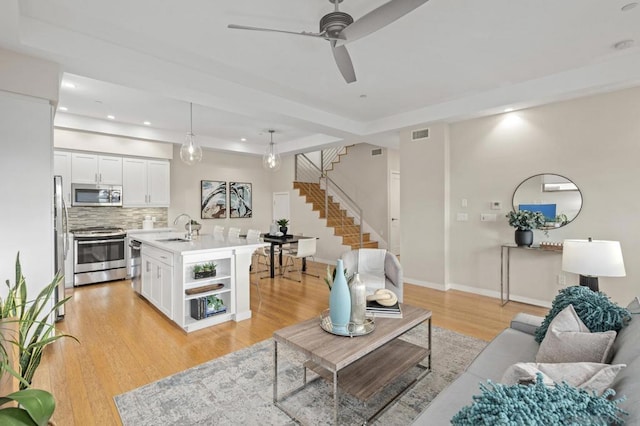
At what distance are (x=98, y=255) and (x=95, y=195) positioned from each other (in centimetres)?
115

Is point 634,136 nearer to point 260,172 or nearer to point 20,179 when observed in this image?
point 20,179

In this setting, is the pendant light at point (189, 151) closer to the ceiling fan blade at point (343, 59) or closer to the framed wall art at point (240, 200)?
the ceiling fan blade at point (343, 59)

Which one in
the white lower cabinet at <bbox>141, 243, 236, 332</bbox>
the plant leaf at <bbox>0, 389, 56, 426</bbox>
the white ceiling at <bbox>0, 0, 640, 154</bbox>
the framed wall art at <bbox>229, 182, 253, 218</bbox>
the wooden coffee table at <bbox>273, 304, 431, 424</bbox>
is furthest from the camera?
the framed wall art at <bbox>229, 182, 253, 218</bbox>

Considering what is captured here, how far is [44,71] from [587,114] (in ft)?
19.8

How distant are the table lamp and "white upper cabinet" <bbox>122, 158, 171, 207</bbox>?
6.83 metres

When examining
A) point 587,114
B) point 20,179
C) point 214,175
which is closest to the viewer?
point 20,179

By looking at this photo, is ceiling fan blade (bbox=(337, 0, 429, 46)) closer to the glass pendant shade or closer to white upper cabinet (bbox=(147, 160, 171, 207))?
the glass pendant shade

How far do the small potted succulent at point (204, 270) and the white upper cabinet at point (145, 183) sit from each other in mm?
3623

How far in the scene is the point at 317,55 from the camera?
321cm

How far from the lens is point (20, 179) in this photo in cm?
283

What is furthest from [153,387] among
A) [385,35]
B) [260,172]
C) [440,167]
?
[260,172]

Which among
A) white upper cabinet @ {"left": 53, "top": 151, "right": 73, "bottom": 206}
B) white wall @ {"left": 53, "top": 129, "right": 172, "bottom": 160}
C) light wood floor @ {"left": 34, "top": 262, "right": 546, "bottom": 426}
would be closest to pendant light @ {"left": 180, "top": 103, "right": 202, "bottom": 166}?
light wood floor @ {"left": 34, "top": 262, "right": 546, "bottom": 426}

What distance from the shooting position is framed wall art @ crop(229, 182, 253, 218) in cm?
805

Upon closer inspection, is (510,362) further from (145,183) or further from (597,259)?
(145,183)
